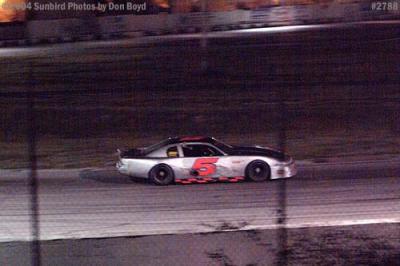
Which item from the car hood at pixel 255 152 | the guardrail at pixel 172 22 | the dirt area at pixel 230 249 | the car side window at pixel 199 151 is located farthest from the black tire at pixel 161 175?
the guardrail at pixel 172 22

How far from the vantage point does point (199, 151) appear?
14.5 meters

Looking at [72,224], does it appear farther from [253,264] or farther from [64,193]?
[253,264]

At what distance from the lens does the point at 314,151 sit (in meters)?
18.6

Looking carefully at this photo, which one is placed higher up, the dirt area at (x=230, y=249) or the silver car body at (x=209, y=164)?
the silver car body at (x=209, y=164)

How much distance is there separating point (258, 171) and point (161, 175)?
1.91 m

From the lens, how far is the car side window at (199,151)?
47.1 ft

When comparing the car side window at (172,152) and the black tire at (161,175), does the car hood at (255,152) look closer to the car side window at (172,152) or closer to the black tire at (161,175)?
the car side window at (172,152)

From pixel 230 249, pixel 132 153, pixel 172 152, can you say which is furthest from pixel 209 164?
pixel 230 249

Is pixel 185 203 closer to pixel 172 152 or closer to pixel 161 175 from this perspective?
pixel 161 175

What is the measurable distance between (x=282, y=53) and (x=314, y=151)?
21.4 m

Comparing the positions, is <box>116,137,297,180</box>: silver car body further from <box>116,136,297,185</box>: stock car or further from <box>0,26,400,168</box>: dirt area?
<box>0,26,400,168</box>: dirt area

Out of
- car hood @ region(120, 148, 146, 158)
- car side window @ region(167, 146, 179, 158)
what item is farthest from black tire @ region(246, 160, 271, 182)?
car hood @ region(120, 148, 146, 158)

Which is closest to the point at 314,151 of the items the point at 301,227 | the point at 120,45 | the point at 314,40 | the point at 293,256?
the point at 301,227

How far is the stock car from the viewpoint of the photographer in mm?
14078
